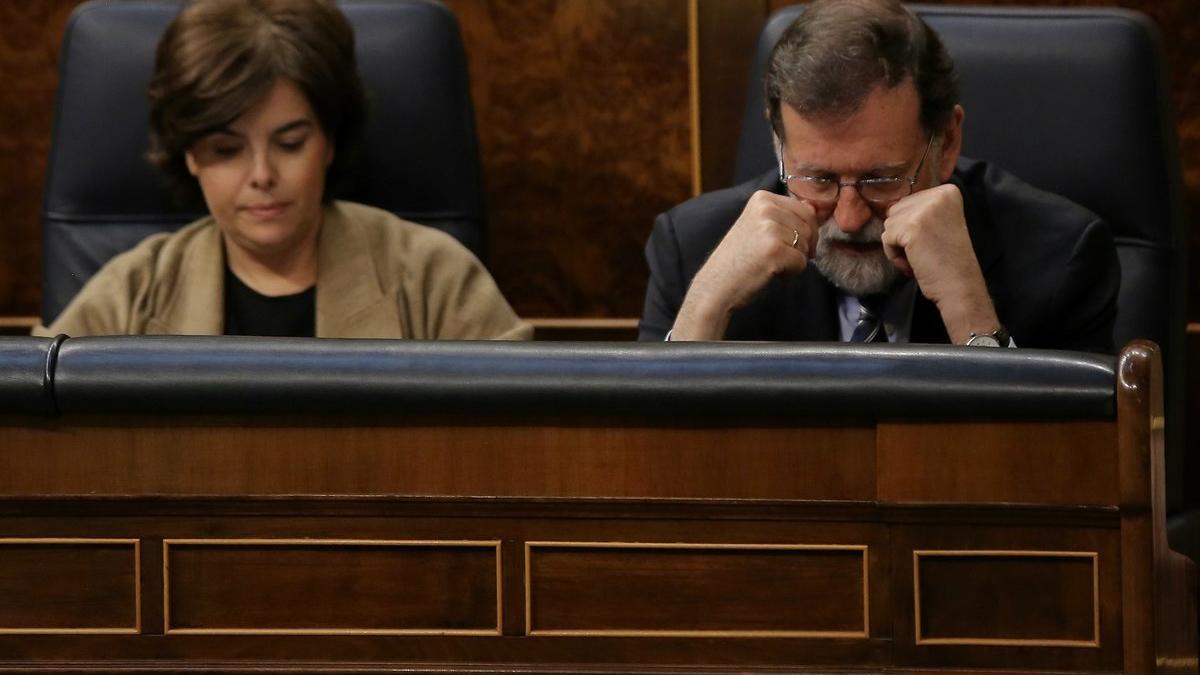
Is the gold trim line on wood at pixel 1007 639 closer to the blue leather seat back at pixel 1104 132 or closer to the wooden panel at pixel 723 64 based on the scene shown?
the blue leather seat back at pixel 1104 132

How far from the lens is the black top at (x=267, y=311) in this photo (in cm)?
206

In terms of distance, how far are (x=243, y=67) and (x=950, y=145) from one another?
831mm

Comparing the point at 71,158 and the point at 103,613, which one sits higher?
the point at 71,158

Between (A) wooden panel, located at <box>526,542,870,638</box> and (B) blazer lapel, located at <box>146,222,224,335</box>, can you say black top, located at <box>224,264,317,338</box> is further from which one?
(A) wooden panel, located at <box>526,542,870,638</box>

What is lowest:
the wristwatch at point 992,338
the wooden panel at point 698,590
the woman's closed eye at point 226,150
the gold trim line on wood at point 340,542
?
the wooden panel at point 698,590

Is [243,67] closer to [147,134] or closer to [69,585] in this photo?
[147,134]

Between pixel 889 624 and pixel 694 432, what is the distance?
19 cm

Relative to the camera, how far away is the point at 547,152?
2.52 m

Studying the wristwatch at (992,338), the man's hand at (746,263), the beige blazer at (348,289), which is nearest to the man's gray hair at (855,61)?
the man's hand at (746,263)

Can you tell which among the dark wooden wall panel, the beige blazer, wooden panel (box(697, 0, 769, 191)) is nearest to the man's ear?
the beige blazer

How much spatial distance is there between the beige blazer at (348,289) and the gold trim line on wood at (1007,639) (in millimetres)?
948

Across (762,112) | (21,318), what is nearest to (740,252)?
(762,112)

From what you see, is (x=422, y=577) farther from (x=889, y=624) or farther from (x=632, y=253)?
(x=632, y=253)

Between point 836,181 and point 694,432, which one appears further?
point 836,181
